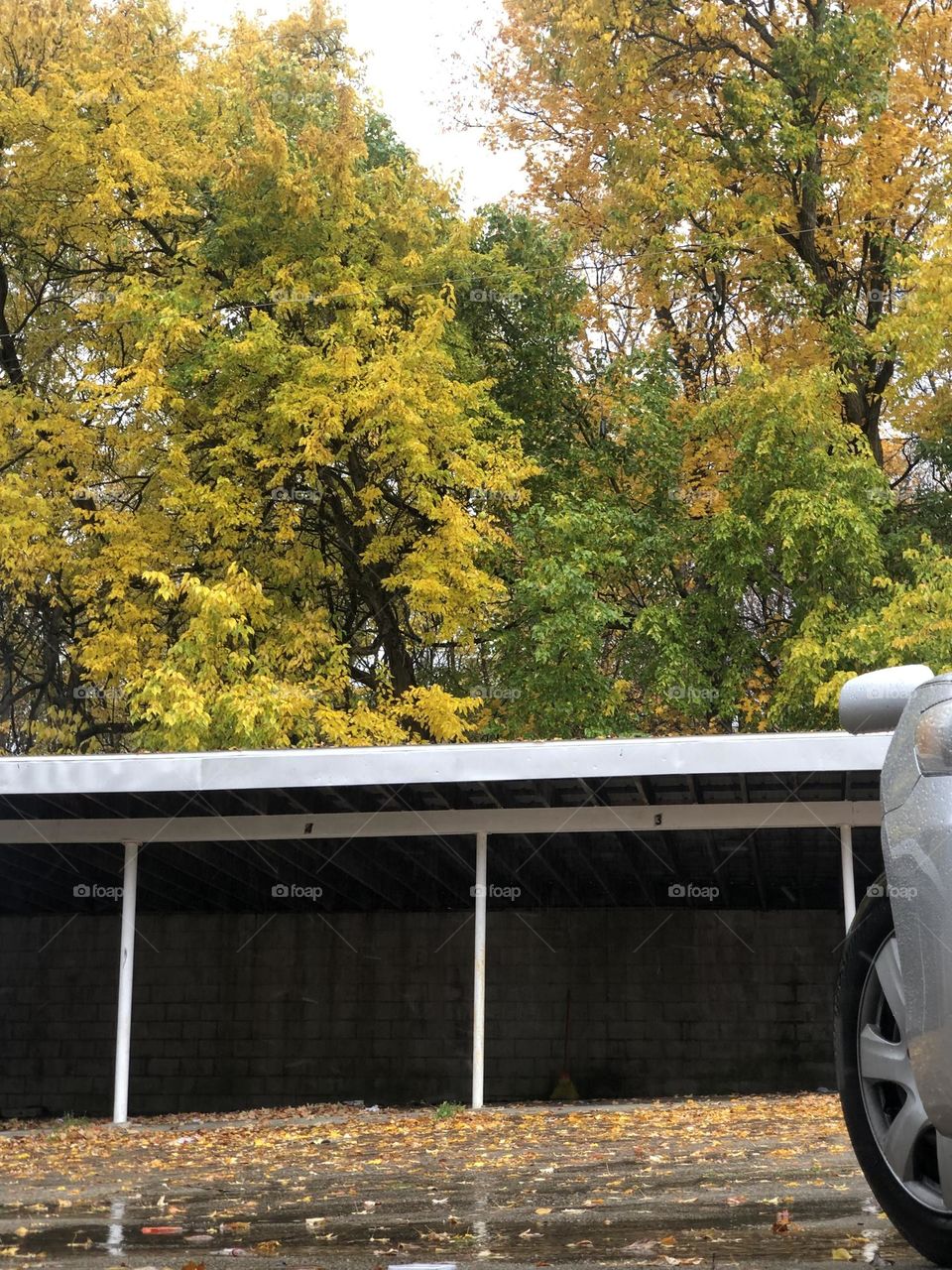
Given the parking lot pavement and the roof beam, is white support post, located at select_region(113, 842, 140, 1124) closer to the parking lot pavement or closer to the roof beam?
the roof beam

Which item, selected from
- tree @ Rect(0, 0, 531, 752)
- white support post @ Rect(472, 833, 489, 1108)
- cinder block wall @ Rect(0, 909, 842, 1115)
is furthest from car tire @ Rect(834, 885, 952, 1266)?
tree @ Rect(0, 0, 531, 752)

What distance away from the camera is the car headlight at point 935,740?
314cm

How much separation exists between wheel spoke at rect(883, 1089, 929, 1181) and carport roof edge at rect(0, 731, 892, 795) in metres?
6.62

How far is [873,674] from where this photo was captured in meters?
3.53

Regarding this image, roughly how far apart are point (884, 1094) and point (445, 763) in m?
6.97

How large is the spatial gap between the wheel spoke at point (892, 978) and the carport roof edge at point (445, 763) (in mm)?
6509

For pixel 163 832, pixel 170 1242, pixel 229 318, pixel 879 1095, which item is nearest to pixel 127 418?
pixel 229 318

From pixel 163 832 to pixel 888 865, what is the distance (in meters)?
9.54

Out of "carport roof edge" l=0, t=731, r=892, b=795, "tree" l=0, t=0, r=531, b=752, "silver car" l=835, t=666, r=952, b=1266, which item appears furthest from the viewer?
"tree" l=0, t=0, r=531, b=752

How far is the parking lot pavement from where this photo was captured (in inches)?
158

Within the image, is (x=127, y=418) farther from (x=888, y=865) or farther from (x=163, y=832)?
(x=888, y=865)

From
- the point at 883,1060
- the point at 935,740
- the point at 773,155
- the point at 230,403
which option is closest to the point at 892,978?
the point at 883,1060

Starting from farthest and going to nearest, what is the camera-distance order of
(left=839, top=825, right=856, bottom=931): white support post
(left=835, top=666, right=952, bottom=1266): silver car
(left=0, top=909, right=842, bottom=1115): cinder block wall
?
(left=0, top=909, right=842, bottom=1115): cinder block wall → (left=839, top=825, right=856, bottom=931): white support post → (left=835, top=666, right=952, bottom=1266): silver car

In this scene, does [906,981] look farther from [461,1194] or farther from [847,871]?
[847,871]
